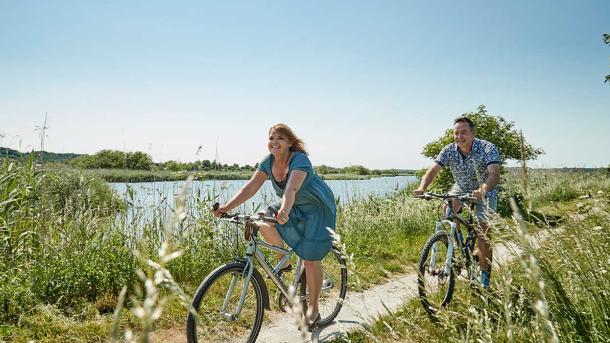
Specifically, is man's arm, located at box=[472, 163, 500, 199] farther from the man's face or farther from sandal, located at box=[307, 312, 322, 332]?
sandal, located at box=[307, 312, 322, 332]

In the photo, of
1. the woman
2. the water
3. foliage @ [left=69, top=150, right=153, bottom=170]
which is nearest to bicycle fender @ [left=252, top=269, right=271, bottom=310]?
the woman

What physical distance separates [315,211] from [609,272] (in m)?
2.49

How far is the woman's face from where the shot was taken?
416cm

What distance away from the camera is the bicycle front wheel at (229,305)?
11.8ft

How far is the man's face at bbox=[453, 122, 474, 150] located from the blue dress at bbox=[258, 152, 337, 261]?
186 centimetres

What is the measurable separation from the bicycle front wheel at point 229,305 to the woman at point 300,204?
0.52 m

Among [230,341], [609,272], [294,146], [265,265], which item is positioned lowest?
[230,341]

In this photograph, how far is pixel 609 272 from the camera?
2.55m

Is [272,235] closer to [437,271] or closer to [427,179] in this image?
[437,271]

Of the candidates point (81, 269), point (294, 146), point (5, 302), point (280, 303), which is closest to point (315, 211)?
point (294, 146)

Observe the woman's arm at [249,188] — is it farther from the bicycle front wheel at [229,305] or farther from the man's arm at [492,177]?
the man's arm at [492,177]

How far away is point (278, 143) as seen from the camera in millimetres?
4160

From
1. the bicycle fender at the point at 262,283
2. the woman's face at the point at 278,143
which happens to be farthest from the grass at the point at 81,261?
the woman's face at the point at 278,143

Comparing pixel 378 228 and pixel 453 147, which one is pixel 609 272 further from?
pixel 378 228
